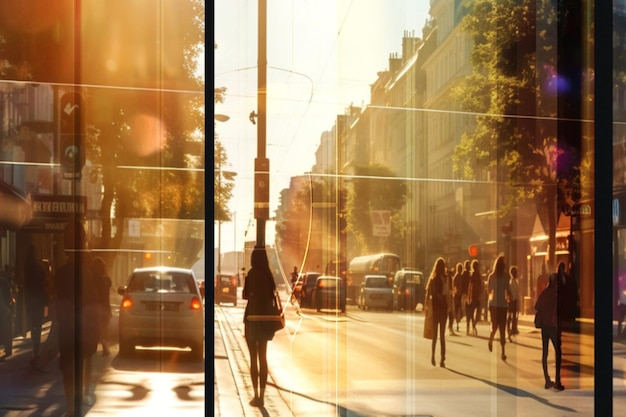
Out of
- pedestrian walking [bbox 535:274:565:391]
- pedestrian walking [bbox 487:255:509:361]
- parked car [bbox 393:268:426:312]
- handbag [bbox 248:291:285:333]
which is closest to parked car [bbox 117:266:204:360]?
handbag [bbox 248:291:285:333]

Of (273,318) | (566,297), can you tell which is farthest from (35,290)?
(566,297)

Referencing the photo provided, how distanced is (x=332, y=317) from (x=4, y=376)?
243cm

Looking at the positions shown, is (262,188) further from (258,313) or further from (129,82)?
(129,82)

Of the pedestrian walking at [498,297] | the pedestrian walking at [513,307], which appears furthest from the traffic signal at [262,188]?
the pedestrian walking at [513,307]

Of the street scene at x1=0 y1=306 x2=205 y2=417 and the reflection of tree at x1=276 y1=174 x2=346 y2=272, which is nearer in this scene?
the street scene at x1=0 y1=306 x2=205 y2=417

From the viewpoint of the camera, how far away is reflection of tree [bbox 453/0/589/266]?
261 inches

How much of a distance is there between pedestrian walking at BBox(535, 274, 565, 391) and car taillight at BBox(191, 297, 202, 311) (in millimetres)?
3004

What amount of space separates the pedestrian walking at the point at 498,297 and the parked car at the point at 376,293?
3.04 feet

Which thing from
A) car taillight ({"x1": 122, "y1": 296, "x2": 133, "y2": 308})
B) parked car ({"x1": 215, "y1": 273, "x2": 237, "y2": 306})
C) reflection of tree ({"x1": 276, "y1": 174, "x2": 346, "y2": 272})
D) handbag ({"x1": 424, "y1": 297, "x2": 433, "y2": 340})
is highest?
reflection of tree ({"x1": 276, "y1": 174, "x2": 346, "y2": 272})

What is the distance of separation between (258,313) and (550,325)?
2.58 meters

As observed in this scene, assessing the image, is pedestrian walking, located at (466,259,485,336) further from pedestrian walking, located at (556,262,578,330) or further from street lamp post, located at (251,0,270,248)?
street lamp post, located at (251,0,270,248)

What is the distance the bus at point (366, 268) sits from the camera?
6.03 metres

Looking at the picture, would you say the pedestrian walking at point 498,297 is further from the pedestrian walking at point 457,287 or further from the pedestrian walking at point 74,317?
the pedestrian walking at point 74,317

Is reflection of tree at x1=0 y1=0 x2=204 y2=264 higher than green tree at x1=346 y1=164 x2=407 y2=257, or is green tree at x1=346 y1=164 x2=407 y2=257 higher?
reflection of tree at x1=0 y1=0 x2=204 y2=264
